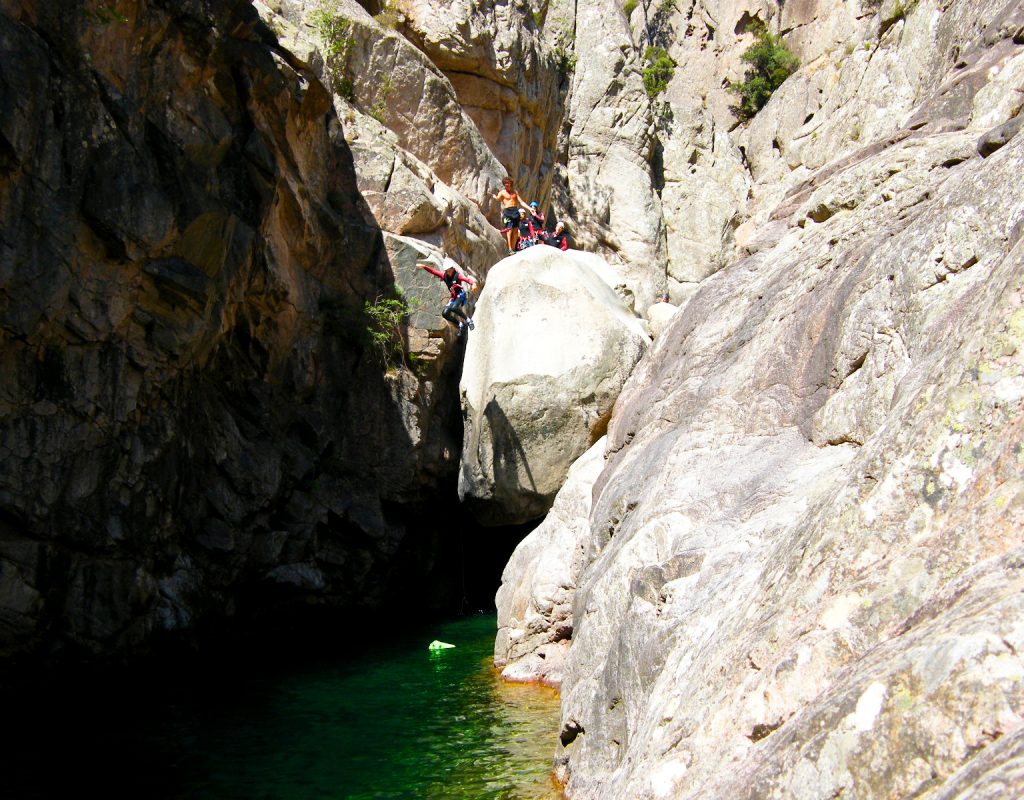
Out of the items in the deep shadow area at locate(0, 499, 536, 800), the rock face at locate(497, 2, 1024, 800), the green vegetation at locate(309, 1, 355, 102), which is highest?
the green vegetation at locate(309, 1, 355, 102)

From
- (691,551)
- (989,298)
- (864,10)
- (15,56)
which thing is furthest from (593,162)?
(989,298)

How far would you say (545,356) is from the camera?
733 inches

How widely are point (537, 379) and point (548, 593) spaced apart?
17.3ft

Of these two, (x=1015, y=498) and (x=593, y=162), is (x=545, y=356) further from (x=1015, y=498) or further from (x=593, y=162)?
(x=593, y=162)

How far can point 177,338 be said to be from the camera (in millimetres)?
14797

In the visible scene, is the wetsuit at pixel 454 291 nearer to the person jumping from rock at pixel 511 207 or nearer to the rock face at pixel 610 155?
the person jumping from rock at pixel 511 207

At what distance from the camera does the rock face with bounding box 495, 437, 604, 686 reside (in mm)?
14352

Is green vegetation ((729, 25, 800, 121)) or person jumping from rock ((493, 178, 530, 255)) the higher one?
green vegetation ((729, 25, 800, 121))

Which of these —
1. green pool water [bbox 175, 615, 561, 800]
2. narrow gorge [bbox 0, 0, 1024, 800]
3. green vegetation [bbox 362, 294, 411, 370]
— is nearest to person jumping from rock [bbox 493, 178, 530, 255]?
narrow gorge [bbox 0, 0, 1024, 800]

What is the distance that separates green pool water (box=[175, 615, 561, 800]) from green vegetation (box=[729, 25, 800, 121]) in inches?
1296

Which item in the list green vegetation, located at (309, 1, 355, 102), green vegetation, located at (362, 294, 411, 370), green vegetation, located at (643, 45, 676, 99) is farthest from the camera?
Result: green vegetation, located at (643, 45, 676, 99)

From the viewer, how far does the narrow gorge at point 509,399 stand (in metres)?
4.40

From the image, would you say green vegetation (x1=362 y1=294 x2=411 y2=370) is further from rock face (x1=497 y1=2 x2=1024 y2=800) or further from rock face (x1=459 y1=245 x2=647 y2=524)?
rock face (x1=497 y1=2 x2=1024 y2=800)

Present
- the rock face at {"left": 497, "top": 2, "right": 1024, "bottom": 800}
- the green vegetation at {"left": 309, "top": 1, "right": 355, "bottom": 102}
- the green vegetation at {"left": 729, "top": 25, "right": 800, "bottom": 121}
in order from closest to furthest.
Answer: the rock face at {"left": 497, "top": 2, "right": 1024, "bottom": 800}, the green vegetation at {"left": 309, "top": 1, "right": 355, "bottom": 102}, the green vegetation at {"left": 729, "top": 25, "right": 800, "bottom": 121}
